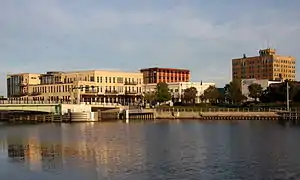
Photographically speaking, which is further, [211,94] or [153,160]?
[211,94]

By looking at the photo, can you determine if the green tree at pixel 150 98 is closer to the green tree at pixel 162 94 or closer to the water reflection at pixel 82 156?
the green tree at pixel 162 94

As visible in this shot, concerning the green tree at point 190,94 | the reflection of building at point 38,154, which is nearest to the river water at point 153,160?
the reflection of building at point 38,154

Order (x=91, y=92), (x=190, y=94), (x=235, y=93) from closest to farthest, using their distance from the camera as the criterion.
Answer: (x=235, y=93), (x=91, y=92), (x=190, y=94)

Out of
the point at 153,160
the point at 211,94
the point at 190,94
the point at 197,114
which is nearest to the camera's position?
the point at 153,160

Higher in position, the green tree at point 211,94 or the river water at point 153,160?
the green tree at point 211,94

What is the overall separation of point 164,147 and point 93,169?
1891 centimetres

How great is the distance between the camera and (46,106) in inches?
5172

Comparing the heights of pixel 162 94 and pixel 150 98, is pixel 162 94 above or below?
above

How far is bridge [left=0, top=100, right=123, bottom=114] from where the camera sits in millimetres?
118875

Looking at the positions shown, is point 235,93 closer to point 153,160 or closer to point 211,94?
point 211,94

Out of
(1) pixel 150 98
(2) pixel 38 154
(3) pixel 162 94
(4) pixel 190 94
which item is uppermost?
(4) pixel 190 94

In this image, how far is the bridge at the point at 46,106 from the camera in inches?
4680

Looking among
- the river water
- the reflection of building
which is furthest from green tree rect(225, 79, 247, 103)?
the reflection of building

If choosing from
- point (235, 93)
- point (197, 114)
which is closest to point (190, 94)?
point (235, 93)
